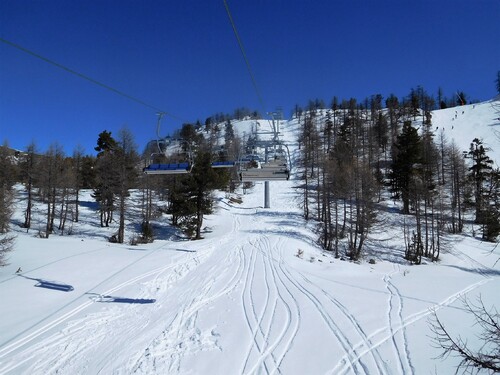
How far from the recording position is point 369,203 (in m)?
25.3

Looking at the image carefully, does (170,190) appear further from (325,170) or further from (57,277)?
(57,277)

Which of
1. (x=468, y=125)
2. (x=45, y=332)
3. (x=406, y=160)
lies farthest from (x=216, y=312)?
(x=468, y=125)

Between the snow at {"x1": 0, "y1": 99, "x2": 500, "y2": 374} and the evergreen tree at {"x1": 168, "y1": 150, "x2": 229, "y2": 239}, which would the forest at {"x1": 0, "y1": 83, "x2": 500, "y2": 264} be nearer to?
the evergreen tree at {"x1": 168, "y1": 150, "x2": 229, "y2": 239}

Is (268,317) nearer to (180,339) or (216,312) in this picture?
(216,312)

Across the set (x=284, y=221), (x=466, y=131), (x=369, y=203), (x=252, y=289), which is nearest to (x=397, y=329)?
(x=252, y=289)

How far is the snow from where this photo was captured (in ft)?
22.5

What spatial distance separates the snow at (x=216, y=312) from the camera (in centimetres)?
686

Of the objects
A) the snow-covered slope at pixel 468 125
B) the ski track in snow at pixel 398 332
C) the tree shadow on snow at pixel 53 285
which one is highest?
the snow-covered slope at pixel 468 125

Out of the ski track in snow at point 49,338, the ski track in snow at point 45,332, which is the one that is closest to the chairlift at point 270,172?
the ski track in snow at point 45,332

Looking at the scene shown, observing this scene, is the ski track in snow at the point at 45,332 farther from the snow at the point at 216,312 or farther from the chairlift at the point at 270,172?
the chairlift at the point at 270,172

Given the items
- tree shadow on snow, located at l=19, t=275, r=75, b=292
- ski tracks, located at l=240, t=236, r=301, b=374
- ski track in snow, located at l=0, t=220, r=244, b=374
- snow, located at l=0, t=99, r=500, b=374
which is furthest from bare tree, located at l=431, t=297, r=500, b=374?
tree shadow on snow, located at l=19, t=275, r=75, b=292

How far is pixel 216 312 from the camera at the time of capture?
31.7 feet

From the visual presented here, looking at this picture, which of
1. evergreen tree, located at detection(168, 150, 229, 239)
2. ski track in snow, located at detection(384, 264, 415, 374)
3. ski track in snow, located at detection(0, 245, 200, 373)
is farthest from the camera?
evergreen tree, located at detection(168, 150, 229, 239)

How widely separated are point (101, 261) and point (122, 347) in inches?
402
